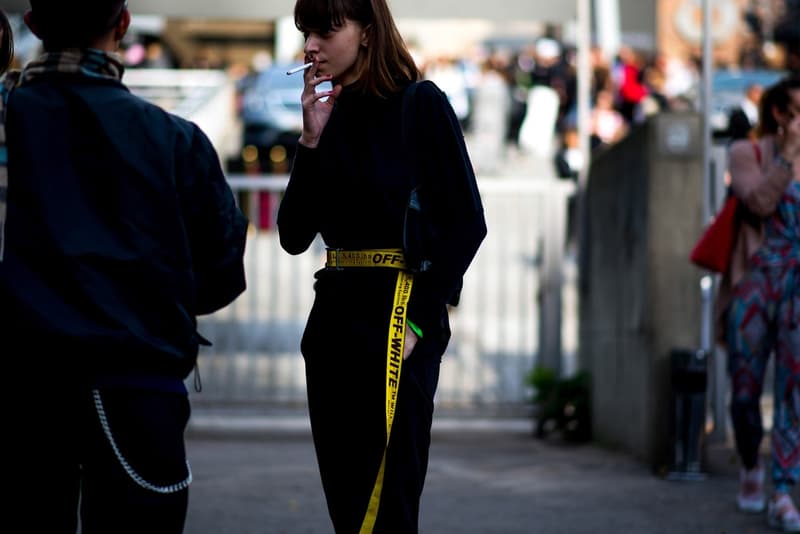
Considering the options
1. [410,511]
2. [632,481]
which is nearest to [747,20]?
[632,481]

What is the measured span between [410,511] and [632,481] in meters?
4.43

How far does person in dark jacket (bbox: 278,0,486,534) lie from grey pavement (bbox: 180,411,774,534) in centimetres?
269

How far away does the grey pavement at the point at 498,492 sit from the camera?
6.77 meters

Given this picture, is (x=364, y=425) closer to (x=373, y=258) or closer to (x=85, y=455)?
(x=373, y=258)

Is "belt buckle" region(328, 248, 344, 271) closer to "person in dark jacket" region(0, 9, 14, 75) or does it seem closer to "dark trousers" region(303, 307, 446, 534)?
→ "dark trousers" region(303, 307, 446, 534)

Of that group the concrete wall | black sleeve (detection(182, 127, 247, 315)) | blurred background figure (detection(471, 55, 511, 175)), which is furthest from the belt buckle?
blurred background figure (detection(471, 55, 511, 175))

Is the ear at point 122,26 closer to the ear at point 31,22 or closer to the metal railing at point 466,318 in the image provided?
the ear at point 31,22

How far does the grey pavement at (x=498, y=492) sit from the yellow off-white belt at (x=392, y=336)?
2702 mm

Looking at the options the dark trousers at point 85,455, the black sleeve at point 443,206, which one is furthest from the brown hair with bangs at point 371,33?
the dark trousers at point 85,455

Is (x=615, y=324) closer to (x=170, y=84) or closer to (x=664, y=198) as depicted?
(x=664, y=198)

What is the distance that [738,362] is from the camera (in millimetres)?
6871

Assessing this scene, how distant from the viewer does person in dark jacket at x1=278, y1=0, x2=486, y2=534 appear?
392cm

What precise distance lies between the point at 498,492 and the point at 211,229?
475cm

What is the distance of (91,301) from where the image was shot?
315 centimetres
